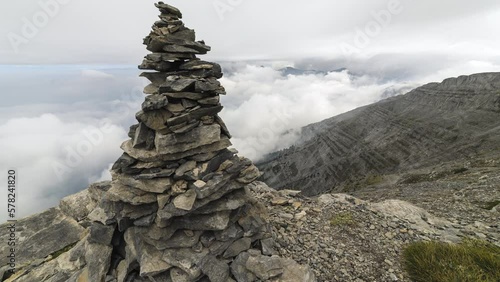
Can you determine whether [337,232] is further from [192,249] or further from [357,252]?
[192,249]

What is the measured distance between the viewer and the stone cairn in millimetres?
14695

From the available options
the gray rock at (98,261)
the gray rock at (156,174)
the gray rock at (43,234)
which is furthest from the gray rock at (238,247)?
the gray rock at (43,234)

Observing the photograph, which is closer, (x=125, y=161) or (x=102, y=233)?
(x=125, y=161)

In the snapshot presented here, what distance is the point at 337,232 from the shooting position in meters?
18.2

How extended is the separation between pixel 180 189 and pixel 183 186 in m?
0.24

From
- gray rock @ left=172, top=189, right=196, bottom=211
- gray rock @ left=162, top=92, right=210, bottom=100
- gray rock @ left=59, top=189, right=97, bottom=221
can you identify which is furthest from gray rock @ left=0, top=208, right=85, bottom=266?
gray rock @ left=162, top=92, right=210, bottom=100

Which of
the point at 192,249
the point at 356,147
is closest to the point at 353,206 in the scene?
the point at 192,249

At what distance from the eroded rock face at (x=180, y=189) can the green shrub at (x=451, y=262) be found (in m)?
6.55

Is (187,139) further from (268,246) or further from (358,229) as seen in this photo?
(358,229)

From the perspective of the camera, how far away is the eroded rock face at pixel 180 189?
1470 centimetres

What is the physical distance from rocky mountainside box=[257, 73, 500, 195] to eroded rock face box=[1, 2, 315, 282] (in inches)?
3652

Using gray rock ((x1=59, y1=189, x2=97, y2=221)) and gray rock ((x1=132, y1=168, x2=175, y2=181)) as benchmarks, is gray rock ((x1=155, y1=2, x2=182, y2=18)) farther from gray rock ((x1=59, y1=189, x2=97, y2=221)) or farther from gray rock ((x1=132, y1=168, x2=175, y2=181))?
gray rock ((x1=59, y1=189, x2=97, y2=221))

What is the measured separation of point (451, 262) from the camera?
1483 cm

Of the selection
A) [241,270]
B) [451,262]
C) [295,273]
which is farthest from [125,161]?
[451,262]
